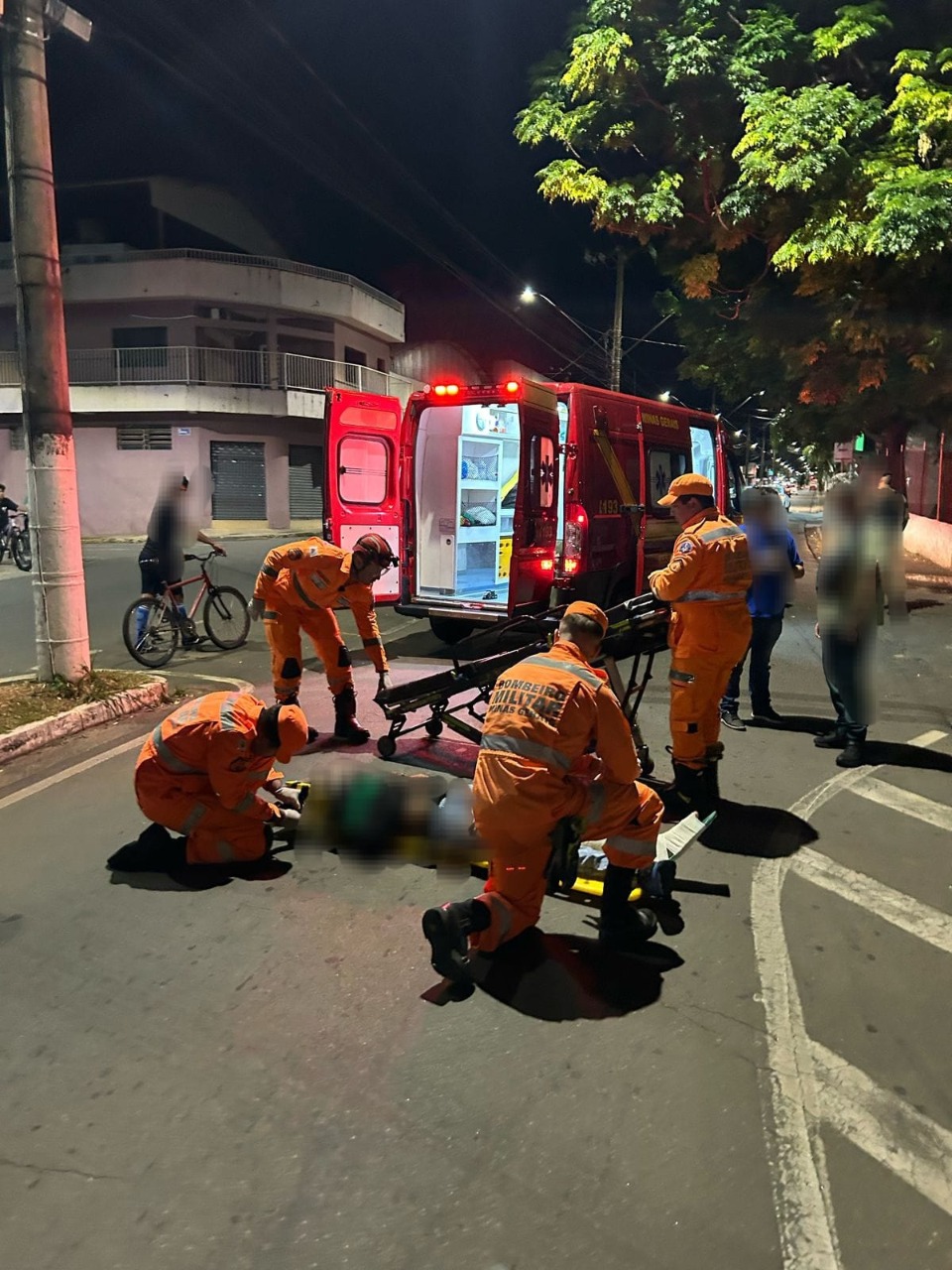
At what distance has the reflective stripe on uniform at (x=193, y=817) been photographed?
3.88 meters

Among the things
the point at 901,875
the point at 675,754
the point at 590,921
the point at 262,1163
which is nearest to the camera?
the point at 262,1163

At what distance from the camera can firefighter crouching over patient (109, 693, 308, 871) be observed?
374 cm

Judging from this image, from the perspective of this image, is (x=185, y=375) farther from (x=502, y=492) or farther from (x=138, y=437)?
(x=502, y=492)

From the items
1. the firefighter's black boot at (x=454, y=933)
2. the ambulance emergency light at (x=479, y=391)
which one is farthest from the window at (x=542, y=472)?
the firefighter's black boot at (x=454, y=933)

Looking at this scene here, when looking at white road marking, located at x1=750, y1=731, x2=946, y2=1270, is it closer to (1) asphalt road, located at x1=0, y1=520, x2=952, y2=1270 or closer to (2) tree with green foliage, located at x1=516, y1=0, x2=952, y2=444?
(1) asphalt road, located at x1=0, y1=520, x2=952, y2=1270

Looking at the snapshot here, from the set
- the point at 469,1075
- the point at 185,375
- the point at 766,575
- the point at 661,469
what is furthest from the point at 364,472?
the point at 185,375

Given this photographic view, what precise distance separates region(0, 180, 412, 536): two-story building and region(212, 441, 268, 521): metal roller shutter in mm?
30

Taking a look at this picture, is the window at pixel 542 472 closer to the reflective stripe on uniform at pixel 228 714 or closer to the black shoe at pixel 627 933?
the reflective stripe on uniform at pixel 228 714

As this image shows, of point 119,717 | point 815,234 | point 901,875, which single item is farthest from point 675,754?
point 815,234

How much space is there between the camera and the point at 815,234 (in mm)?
10586

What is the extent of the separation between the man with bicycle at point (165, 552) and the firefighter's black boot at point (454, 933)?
5.96 meters

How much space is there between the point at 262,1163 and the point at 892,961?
7.60 ft

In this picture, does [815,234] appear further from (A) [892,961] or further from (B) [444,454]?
(A) [892,961]

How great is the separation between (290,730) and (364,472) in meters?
6.01
